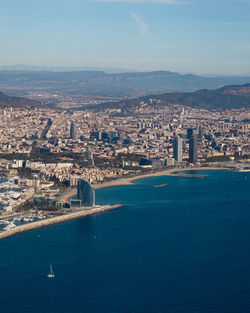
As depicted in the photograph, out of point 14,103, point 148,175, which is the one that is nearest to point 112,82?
point 14,103

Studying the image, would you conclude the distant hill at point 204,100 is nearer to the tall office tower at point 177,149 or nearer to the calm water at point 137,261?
the tall office tower at point 177,149

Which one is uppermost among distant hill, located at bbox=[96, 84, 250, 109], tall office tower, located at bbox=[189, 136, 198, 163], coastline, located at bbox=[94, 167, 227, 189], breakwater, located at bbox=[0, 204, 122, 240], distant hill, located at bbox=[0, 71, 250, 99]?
distant hill, located at bbox=[0, 71, 250, 99]

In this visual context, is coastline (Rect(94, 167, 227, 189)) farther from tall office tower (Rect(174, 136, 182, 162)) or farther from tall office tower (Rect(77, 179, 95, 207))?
tall office tower (Rect(77, 179, 95, 207))

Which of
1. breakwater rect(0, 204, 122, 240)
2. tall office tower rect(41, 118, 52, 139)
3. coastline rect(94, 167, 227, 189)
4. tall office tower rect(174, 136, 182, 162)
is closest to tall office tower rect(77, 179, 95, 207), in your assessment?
breakwater rect(0, 204, 122, 240)

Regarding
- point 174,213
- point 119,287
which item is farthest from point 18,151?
point 119,287

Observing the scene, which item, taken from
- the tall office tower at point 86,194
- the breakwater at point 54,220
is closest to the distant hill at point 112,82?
the tall office tower at point 86,194

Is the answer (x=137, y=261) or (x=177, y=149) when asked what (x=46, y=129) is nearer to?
(x=177, y=149)
